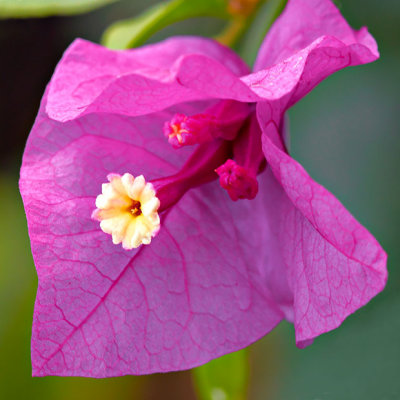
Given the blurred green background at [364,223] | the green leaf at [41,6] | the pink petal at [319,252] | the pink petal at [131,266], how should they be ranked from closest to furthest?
the pink petal at [319,252]
the pink petal at [131,266]
the green leaf at [41,6]
the blurred green background at [364,223]

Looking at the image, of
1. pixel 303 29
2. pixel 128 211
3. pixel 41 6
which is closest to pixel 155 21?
pixel 41 6

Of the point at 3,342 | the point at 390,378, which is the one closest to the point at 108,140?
the point at 390,378

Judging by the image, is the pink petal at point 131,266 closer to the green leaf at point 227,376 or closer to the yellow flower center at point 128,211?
the yellow flower center at point 128,211

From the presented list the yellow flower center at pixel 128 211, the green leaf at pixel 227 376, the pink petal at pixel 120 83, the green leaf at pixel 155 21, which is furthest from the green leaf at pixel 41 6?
the green leaf at pixel 227 376

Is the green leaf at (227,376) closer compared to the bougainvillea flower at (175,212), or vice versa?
the bougainvillea flower at (175,212)

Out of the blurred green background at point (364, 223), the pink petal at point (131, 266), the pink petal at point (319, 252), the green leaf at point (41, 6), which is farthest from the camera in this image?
the blurred green background at point (364, 223)

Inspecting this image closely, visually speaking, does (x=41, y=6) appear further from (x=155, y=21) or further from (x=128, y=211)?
(x=128, y=211)
